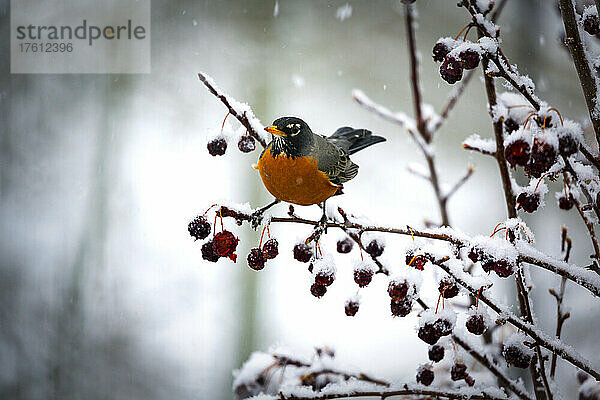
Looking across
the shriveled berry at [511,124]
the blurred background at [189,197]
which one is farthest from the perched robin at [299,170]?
the blurred background at [189,197]

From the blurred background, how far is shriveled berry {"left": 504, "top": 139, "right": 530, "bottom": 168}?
91cm

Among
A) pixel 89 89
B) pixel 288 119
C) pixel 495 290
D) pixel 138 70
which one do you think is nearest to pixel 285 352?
pixel 288 119

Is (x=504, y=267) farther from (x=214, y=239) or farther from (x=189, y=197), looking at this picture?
(x=189, y=197)

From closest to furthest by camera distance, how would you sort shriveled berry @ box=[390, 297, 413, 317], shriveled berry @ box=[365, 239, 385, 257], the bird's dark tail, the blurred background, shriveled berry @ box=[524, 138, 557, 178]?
shriveled berry @ box=[524, 138, 557, 178] < shriveled berry @ box=[390, 297, 413, 317] < shriveled berry @ box=[365, 239, 385, 257] < the bird's dark tail < the blurred background

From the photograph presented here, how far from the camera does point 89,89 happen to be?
1.43 m

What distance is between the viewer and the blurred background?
1.36 meters

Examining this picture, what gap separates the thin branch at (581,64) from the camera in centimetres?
41

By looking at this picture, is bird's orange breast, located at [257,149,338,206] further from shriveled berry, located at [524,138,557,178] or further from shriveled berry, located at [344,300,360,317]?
shriveled berry, located at [524,138,557,178]

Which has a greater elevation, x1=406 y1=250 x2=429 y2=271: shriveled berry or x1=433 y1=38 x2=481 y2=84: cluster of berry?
x1=433 y1=38 x2=481 y2=84: cluster of berry

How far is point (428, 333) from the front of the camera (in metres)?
0.48

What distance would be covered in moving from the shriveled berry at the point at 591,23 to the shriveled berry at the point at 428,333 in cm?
32

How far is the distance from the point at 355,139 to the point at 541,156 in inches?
13.5

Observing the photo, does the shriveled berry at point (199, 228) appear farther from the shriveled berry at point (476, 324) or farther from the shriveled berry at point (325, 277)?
the shriveled berry at point (476, 324)

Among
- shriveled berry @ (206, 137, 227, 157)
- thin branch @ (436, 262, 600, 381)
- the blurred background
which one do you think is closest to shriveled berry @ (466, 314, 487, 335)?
thin branch @ (436, 262, 600, 381)
